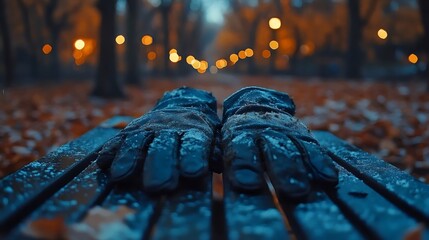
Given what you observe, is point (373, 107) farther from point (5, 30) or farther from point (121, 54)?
point (121, 54)

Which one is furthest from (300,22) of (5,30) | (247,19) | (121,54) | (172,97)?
(172,97)

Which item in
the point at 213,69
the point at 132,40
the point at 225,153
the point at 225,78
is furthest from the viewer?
the point at 213,69

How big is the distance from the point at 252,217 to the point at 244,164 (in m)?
0.27

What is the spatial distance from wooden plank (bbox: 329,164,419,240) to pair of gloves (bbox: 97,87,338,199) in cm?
9

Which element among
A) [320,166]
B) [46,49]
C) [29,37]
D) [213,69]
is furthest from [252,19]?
[213,69]

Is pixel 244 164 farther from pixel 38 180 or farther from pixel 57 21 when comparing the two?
pixel 57 21

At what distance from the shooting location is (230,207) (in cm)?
132

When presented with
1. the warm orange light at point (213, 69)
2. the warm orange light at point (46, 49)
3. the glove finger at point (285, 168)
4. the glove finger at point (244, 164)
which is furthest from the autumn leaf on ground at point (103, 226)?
the warm orange light at point (213, 69)

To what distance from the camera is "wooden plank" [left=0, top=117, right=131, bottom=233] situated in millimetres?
1277

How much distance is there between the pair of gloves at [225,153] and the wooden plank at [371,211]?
9 centimetres

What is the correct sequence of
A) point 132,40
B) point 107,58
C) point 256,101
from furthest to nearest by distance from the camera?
point 132,40 < point 107,58 < point 256,101

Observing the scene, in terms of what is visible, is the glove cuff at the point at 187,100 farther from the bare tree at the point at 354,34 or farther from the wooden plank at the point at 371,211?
the bare tree at the point at 354,34

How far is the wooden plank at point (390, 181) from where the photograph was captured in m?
1.38

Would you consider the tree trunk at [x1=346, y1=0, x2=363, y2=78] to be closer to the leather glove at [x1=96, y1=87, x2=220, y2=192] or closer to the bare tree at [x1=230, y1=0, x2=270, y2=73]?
the bare tree at [x1=230, y1=0, x2=270, y2=73]
